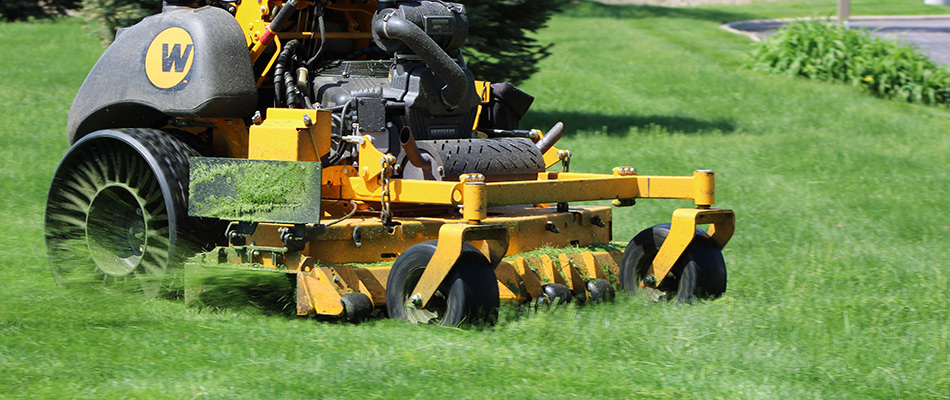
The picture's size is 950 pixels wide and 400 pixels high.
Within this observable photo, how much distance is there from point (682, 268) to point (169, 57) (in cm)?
349

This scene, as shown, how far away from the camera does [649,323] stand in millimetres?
6141

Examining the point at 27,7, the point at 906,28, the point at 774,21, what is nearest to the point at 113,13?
the point at 27,7

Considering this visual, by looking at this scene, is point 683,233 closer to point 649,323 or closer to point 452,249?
point 649,323

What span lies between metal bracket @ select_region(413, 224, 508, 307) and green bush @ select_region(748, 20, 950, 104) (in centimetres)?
1469

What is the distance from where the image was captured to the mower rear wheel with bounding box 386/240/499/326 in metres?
5.91

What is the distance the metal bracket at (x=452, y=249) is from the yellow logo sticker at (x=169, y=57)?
2258 millimetres

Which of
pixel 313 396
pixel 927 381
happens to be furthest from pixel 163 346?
pixel 927 381

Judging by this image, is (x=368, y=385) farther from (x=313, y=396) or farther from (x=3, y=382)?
(x=3, y=382)

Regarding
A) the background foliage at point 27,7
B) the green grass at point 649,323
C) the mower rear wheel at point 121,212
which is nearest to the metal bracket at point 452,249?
the green grass at point 649,323

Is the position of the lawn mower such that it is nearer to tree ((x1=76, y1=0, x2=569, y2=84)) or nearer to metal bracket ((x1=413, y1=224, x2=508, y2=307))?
metal bracket ((x1=413, y1=224, x2=508, y2=307))

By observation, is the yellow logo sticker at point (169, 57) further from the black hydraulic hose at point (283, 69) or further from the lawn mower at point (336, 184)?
the black hydraulic hose at point (283, 69)

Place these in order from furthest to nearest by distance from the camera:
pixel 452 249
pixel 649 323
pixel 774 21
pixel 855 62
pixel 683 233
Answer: pixel 774 21
pixel 855 62
pixel 683 233
pixel 649 323
pixel 452 249

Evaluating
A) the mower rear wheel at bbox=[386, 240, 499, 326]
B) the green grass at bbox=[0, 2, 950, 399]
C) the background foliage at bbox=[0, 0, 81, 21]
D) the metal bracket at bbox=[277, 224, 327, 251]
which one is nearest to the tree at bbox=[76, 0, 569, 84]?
the green grass at bbox=[0, 2, 950, 399]

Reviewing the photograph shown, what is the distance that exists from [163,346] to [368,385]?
1.30 meters
